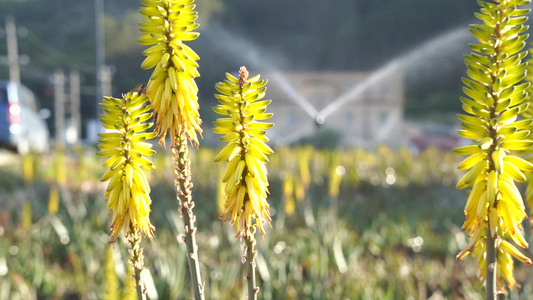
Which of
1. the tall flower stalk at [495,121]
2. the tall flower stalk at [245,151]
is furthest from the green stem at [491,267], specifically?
the tall flower stalk at [245,151]

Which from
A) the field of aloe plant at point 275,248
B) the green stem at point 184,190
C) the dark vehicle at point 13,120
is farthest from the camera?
the dark vehicle at point 13,120

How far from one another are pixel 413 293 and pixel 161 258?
5.57 ft

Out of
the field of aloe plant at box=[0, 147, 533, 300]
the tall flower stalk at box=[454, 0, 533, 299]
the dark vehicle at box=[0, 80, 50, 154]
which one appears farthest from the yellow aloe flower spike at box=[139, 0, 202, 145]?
the dark vehicle at box=[0, 80, 50, 154]

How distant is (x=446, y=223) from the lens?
21.5 ft

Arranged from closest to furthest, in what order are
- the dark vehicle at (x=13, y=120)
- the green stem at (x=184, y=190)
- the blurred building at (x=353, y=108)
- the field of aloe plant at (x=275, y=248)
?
1. the green stem at (x=184, y=190)
2. the field of aloe plant at (x=275, y=248)
3. the dark vehicle at (x=13, y=120)
4. the blurred building at (x=353, y=108)

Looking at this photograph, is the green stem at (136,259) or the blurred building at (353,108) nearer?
the green stem at (136,259)

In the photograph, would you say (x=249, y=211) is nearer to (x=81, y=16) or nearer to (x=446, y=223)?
(x=446, y=223)

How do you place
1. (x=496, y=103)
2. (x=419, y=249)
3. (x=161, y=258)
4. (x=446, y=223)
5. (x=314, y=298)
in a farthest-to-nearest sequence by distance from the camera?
(x=446, y=223)
(x=419, y=249)
(x=161, y=258)
(x=314, y=298)
(x=496, y=103)

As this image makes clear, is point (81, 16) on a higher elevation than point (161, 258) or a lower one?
higher

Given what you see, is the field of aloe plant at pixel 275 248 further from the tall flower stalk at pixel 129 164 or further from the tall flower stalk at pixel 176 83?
the tall flower stalk at pixel 176 83

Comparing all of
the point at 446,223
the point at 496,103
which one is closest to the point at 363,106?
the point at 446,223

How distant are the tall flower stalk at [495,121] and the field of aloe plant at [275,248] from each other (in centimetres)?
75

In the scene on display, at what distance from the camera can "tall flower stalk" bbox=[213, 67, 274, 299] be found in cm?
109

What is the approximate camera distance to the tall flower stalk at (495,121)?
1088 millimetres
